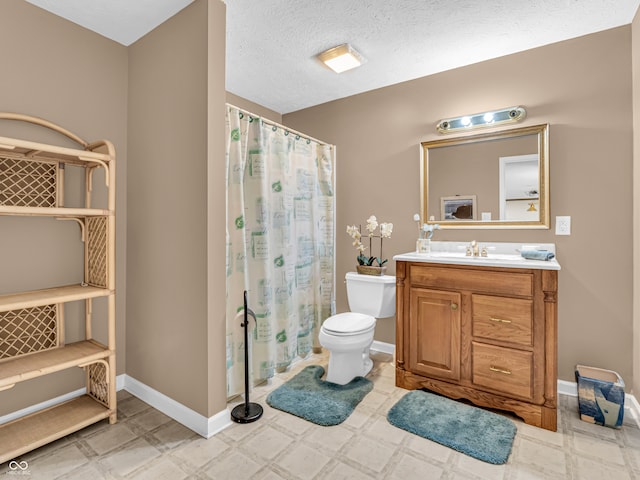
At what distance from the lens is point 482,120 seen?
2.52 metres

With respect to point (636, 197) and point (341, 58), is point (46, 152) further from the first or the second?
point (636, 197)

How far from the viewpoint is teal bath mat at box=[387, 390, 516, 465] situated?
1.71 m

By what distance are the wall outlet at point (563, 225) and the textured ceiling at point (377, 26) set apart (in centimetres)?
123

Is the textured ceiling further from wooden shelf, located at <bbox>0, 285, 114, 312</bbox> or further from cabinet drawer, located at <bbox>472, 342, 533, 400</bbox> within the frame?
Answer: cabinet drawer, located at <bbox>472, 342, 533, 400</bbox>

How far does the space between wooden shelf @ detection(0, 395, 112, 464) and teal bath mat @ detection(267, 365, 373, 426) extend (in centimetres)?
103

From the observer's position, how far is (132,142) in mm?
2312

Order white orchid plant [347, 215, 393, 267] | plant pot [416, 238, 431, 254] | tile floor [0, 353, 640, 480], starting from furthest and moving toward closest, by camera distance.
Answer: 1. white orchid plant [347, 215, 393, 267]
2. plant pot [416, 238, 431, 254]
3. tile floor [0, 353, 640, 480]

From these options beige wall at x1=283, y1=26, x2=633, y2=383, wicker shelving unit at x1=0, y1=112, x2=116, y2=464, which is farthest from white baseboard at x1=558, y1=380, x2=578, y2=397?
wicker shelving unit at x1=0, y1=112, x2=116, y2=464

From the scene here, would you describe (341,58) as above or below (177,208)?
above

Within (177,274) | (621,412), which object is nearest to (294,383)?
(177,274)

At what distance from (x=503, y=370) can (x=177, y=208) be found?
2.21 m

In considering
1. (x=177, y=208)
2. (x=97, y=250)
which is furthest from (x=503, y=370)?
(x=97, y=250)

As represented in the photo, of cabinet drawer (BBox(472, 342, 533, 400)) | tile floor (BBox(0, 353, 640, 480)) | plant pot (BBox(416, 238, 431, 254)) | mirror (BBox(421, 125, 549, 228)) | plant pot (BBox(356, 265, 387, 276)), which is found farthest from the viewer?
plant pot (BBox(356, 265, 387, 276))

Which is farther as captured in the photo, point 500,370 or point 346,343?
point 346,343
